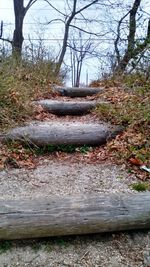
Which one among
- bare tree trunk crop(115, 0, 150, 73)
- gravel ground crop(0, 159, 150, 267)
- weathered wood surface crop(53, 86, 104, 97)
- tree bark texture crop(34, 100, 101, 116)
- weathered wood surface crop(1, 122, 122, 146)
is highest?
bare tree trunk crop(115, 0, 150, 73)

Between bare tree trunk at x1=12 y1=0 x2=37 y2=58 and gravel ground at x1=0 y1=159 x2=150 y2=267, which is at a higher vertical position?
bare tree trunk at x1=12 y1=0 x2=37 y2=58

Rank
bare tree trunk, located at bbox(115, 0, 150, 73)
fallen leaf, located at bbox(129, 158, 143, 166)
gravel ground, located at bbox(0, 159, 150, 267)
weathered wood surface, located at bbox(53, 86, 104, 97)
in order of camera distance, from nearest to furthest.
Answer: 1. gravel ground, located at bbox(0, 159, 150, 267)
2. fallen leaf, located at bbox(129, 158, 143, 166)
3. bare tree trunk, located at bbox(115, 0, 150, 73)
4. weathered wood surface, located at bbox(53, 86, 104, 97)

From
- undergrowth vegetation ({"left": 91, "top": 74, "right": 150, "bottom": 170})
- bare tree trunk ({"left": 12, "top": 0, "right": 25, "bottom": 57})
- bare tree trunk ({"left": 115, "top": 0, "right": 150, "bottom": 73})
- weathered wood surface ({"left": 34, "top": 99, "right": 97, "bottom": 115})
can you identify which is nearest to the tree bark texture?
weathered wood surface ({"left": 34, "top": 99, "right": 97, "bottom": 115})

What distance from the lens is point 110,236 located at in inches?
74.7

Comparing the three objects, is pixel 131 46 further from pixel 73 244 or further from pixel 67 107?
pixel 73 244

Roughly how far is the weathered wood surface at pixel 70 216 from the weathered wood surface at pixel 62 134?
123 centimetres

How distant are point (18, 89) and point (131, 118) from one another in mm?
1501

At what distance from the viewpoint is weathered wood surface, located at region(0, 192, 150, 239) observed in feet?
5.81

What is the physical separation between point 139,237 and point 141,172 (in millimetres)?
735

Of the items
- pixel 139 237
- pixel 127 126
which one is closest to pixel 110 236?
pixel 139 237

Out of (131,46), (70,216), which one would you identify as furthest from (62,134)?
(131,46)

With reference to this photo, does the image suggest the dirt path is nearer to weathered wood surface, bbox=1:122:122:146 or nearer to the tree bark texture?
weathered wood surface, bbox=1:122:122:146

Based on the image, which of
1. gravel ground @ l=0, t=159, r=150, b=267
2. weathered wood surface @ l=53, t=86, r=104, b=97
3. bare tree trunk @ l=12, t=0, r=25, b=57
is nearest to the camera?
gravel ground @ l=0, t=159, r=150, b=267

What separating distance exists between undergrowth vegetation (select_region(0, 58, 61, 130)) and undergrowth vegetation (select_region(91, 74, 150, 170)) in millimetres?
957
